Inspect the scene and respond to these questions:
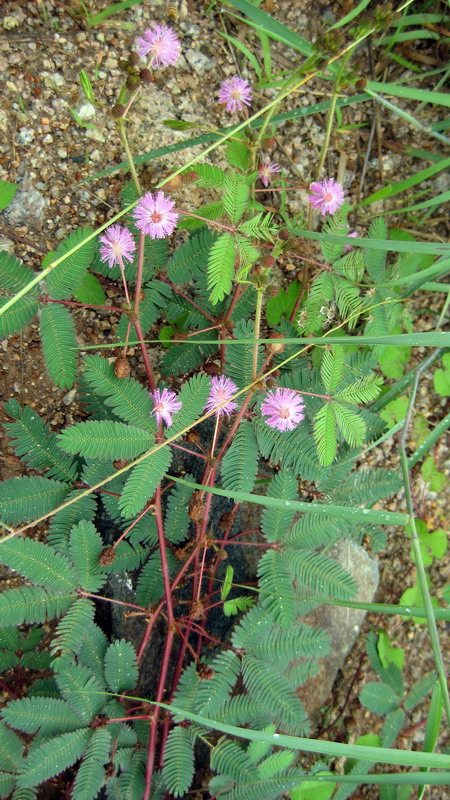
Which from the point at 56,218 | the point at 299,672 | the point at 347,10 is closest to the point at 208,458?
the point at 299,672

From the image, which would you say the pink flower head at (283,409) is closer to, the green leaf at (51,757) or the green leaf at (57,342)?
the green leaf at (57,342)

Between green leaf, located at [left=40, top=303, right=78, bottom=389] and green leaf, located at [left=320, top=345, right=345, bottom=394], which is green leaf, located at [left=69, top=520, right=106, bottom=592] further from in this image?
green leaf, located at [left=320, top=345, right=345, bottom=394]

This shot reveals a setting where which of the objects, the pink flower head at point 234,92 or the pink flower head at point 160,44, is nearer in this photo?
the pink flower head at point 160,44

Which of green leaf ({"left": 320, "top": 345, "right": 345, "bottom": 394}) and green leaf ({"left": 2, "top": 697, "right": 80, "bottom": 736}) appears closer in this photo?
green leaf ({"left": 2, "top": 697, "right": 80, "bottom": 736})

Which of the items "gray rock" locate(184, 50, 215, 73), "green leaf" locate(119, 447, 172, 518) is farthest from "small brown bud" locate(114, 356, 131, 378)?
"gray rock" locate(184, 50, 215, 73)

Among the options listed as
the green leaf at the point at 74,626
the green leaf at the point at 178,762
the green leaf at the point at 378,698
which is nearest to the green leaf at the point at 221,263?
the green leaf at the point at 74,626

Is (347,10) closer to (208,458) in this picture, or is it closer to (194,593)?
(208,458)

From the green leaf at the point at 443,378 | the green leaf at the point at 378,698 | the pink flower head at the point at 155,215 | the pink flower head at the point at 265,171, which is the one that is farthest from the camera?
the green leaf at the point at 443,378
